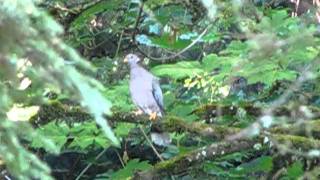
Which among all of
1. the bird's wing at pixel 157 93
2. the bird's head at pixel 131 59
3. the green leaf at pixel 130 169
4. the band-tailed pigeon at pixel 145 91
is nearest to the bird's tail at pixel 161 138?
the band-tailed pigeon at pixel 145 91

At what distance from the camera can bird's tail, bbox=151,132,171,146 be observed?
439 cm

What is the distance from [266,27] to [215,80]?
6.58ft

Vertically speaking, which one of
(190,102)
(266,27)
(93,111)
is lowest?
(190,102)

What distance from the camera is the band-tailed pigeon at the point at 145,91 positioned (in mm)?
4829

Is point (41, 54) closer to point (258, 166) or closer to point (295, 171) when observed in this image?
point (295, 171)

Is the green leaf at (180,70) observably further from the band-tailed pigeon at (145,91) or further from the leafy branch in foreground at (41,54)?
the leafy branch in foreground at (41,54)

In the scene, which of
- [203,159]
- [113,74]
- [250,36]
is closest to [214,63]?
[203,159]

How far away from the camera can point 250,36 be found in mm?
2051

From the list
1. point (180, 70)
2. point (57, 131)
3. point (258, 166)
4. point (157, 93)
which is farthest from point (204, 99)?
point (57, 131)

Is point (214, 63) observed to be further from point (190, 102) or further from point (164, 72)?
point (190, 102)

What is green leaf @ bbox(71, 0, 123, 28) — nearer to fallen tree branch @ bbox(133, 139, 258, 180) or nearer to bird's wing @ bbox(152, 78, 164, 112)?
bird's wing @ bbox(152, 78, 164, 112)

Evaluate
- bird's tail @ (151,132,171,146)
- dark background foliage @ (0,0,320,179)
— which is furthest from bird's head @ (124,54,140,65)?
bird's tail @ (151,132,171,146)

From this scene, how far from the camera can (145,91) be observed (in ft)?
18.4

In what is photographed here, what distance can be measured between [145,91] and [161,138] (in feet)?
3.62
